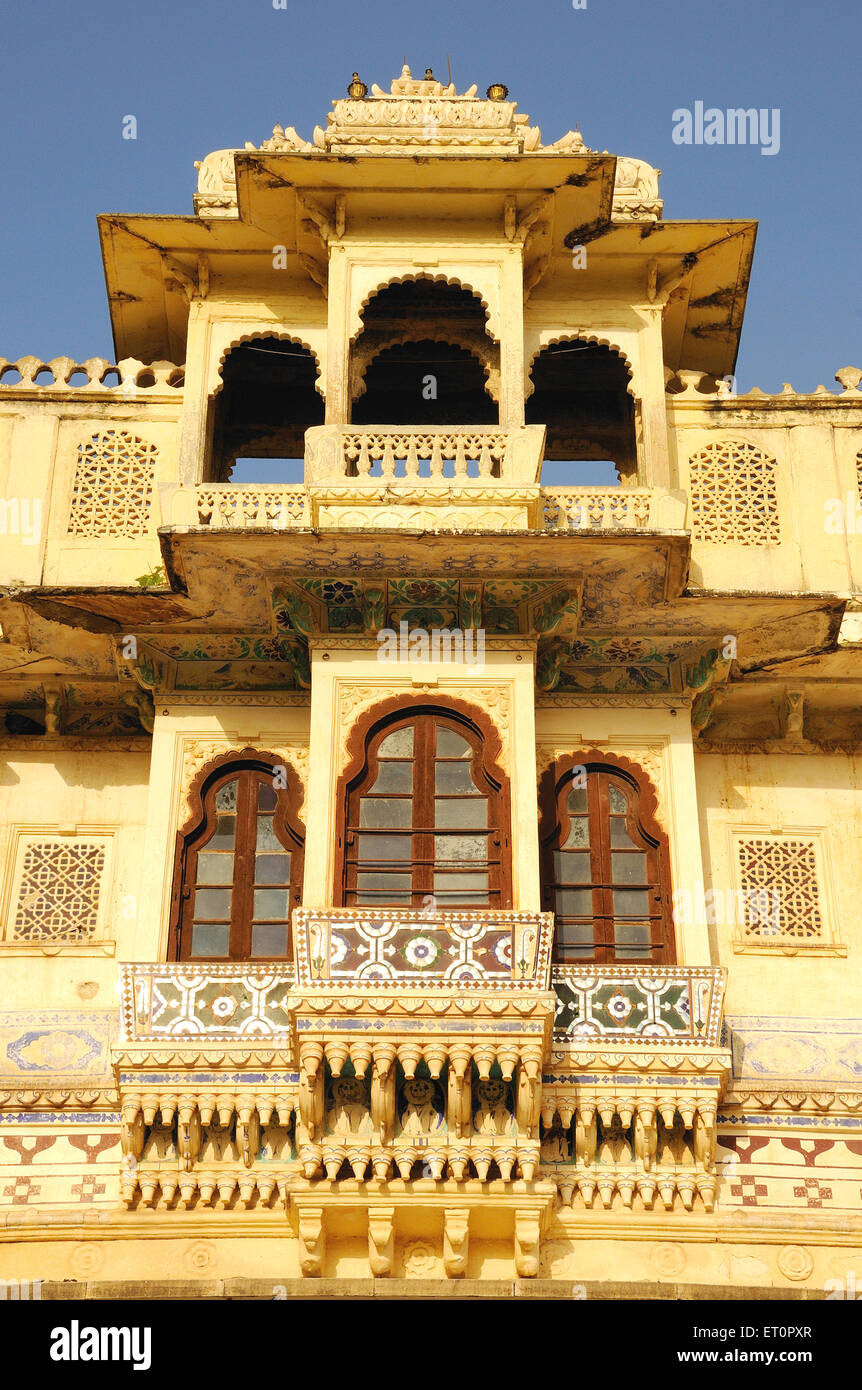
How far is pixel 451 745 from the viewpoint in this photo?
47.8ft

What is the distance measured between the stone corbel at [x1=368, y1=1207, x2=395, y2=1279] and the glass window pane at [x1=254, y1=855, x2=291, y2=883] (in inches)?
102

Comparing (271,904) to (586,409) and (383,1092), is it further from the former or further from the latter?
(586,409)

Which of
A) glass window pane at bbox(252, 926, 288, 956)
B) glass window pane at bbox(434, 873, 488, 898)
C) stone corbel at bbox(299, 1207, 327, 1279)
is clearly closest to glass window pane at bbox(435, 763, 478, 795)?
glass window pane at bbox(434, 873, 488, 898)

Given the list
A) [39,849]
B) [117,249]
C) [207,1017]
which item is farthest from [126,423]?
[207,1017]

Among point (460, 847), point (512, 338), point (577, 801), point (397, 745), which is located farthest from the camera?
point (512, 338)

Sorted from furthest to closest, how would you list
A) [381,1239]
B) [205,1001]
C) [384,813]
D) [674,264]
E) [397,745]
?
1. [674,264]
2. [397,745]
3. [384,813]
4. [205,1001]
5. [381,1239]

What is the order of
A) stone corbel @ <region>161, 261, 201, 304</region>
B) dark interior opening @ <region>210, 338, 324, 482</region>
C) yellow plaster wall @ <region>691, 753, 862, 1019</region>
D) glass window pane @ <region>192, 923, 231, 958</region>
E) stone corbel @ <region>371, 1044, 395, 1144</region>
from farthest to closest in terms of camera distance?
dark interior opening @ <region>210, 338, 324, 482</region> → stone corbel @ <region>161, 261, 201, 304</region> → yellow plaster wall @ <region>691, 753, 862, 1019</region> → glass window pane @ <region>192, 923, 231, 958</region> → stone corbel @ <region>371, 1044, 395, 1144</region>

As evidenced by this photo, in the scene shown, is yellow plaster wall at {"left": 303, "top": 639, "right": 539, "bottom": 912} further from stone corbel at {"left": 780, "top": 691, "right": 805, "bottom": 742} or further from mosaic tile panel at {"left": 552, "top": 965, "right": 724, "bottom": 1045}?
stone corbel at {"left": 780, "top": 691, "right": 805, "bottom": 742}

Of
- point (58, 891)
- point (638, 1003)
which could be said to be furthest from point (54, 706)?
point (638, 1003)

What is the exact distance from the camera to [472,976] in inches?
522

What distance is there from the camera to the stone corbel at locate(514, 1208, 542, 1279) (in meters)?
13.1

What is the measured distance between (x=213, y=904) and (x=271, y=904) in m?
0.40

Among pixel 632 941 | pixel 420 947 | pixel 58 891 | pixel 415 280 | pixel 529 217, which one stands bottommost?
pixel 420 947

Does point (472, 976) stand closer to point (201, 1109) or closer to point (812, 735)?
point (201, 1109)
